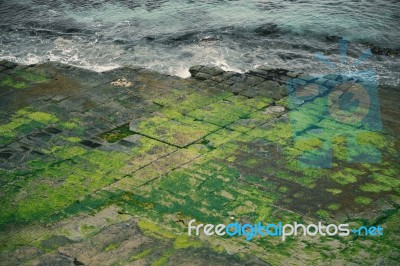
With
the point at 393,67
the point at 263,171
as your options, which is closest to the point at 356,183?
the point at 263,171

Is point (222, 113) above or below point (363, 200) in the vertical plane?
above

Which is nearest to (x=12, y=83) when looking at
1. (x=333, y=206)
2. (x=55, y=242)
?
(x=55, y=242)

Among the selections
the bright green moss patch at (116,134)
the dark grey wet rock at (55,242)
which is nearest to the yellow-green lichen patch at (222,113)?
the bright green moss patch at (116,134)

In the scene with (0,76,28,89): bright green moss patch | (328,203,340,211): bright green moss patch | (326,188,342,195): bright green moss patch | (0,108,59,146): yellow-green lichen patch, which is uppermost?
(0,76,28,89): bright green moss patch

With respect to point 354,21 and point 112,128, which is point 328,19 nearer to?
point 354,21

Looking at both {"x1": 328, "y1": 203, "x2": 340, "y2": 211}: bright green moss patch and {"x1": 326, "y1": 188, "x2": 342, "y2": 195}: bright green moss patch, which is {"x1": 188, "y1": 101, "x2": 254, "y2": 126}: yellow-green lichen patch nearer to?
{"x1": 326, "y1": 188, "x2": 342, "y2": 195}: bright green moss patch

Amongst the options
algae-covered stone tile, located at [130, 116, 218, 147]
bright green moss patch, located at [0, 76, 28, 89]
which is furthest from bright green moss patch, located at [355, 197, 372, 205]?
bright green moss patch, located at [0, 76, 28, 89]

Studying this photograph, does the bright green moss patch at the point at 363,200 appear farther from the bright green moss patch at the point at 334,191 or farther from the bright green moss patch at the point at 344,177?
the bright green moss patch at the point at 344,177

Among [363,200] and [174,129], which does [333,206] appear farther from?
[174,129]
